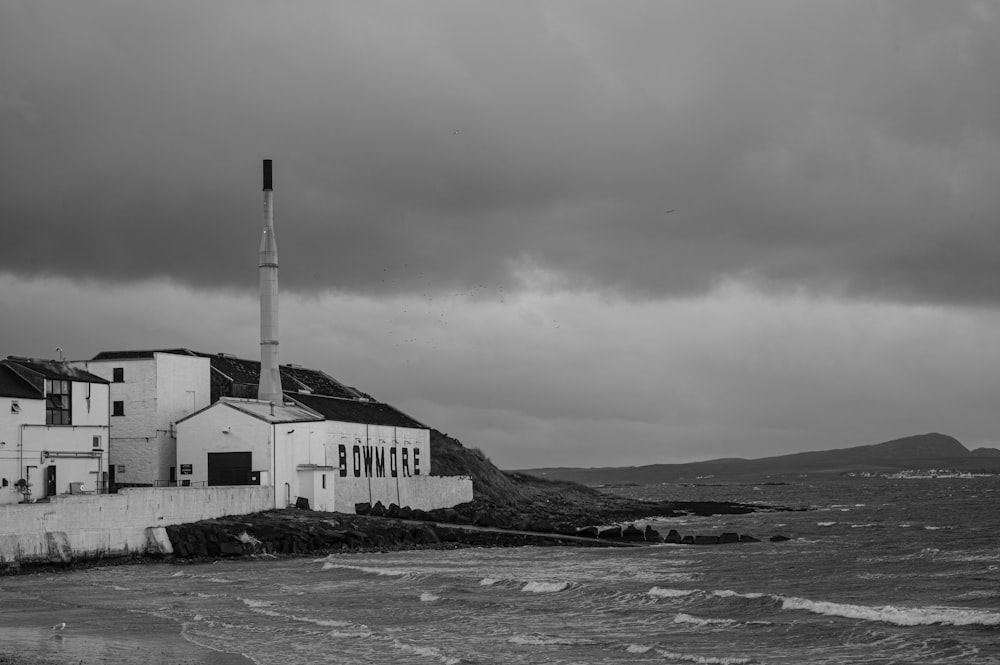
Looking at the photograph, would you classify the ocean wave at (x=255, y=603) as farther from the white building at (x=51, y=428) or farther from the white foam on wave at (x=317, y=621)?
the white building at (x=51, y=428)

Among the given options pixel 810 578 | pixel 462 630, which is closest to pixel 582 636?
pixel 462 630

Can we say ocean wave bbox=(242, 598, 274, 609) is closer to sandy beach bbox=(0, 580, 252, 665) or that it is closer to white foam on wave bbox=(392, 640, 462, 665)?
sandy beach bbox=(0, 580, 252, 665)

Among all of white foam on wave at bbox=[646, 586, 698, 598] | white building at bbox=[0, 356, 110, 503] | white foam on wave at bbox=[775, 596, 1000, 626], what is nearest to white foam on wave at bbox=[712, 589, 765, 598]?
white foam on wave at bbox=[646, 586, 698, 598]

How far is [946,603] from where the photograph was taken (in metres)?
32.8

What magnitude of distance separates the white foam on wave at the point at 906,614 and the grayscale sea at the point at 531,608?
9 centimetres

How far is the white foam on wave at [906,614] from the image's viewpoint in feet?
94.8

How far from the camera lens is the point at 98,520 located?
150 ft

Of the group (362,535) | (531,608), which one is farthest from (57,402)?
(531,608)

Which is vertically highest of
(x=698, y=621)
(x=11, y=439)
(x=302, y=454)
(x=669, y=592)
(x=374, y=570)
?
(x=11, y=439)

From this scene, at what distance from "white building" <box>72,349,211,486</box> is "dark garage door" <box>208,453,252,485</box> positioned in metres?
2.86

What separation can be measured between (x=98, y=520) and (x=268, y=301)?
24.7 m

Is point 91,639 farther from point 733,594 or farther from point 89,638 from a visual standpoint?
point 733,594

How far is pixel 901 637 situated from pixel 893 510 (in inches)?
2710

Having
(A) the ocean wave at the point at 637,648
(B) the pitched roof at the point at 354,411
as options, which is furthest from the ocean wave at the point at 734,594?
(B) the pitched roof at the point at 354,411
